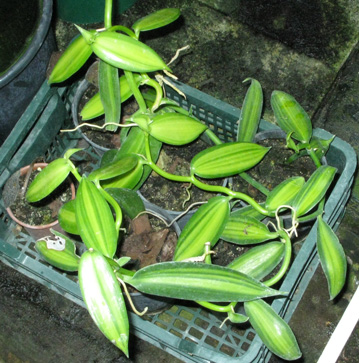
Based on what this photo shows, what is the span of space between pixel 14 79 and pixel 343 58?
3.51 ft

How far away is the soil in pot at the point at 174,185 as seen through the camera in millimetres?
1205

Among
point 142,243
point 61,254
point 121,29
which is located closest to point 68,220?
point 61,254

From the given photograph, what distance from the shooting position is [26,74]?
4.35 feet

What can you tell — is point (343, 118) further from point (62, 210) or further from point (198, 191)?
point (62, 210)

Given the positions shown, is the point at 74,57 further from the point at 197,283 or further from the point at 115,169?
the point at 197,283

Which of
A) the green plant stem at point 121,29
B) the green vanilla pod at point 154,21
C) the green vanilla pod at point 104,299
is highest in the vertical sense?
the green vanilla pod at point 154,21

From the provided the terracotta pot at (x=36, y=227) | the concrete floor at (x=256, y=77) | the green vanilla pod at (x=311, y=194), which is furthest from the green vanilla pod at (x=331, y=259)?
the terracotta pot at (x=36, y=227)

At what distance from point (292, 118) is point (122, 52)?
40 cm

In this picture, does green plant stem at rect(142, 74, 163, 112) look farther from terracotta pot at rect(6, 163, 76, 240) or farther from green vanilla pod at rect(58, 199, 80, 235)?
terracotta pot at rect(6, 163, 76, 240)

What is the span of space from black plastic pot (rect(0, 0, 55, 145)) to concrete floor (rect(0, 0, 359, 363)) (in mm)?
429

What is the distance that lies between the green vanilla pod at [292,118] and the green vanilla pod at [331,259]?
23cm

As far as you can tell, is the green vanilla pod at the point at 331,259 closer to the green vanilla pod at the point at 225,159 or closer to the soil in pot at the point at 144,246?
the green vanilla pod at the point at 225,159

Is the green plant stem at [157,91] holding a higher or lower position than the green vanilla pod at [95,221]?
higher

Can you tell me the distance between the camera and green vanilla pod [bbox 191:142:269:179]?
1004 millimetres
